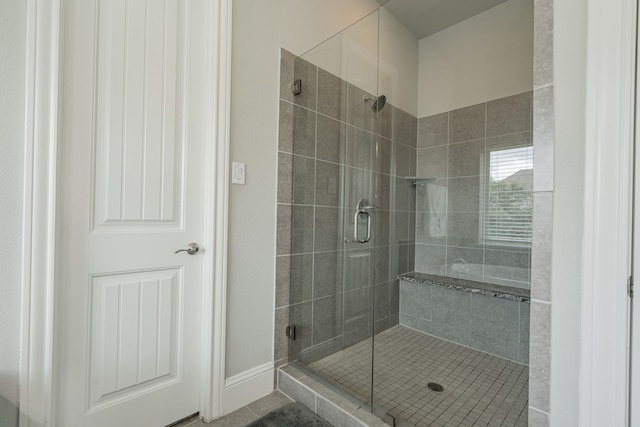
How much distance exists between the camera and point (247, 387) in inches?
66.1

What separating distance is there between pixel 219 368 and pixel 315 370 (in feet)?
1.93

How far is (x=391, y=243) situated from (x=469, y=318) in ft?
2.80

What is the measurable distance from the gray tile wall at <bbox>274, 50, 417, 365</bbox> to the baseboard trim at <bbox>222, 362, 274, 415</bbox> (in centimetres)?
17

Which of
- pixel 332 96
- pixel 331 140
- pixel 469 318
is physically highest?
pixel 332 96

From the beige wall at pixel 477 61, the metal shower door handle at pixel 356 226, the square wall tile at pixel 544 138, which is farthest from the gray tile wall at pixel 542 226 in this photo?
the beige wall at pixel 477 61

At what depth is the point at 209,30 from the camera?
4.99 feet

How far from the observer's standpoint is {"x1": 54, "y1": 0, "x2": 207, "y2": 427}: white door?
3.94 feet

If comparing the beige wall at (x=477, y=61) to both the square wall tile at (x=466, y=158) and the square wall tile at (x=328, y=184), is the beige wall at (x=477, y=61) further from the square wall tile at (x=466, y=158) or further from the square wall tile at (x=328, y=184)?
the square wall tile at (x=328, y=184)

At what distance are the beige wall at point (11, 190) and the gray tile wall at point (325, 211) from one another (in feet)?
3.86

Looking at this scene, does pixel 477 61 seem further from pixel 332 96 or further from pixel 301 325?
pixel 301 325

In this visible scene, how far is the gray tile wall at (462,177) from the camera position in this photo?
2.32 metres

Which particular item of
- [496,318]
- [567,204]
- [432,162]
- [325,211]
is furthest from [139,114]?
[496,318]

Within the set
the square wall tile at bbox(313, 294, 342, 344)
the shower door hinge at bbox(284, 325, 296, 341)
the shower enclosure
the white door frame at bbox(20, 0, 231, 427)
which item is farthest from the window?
the white door frame at bbox(20, 0, 231, 427)

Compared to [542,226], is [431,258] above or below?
below
